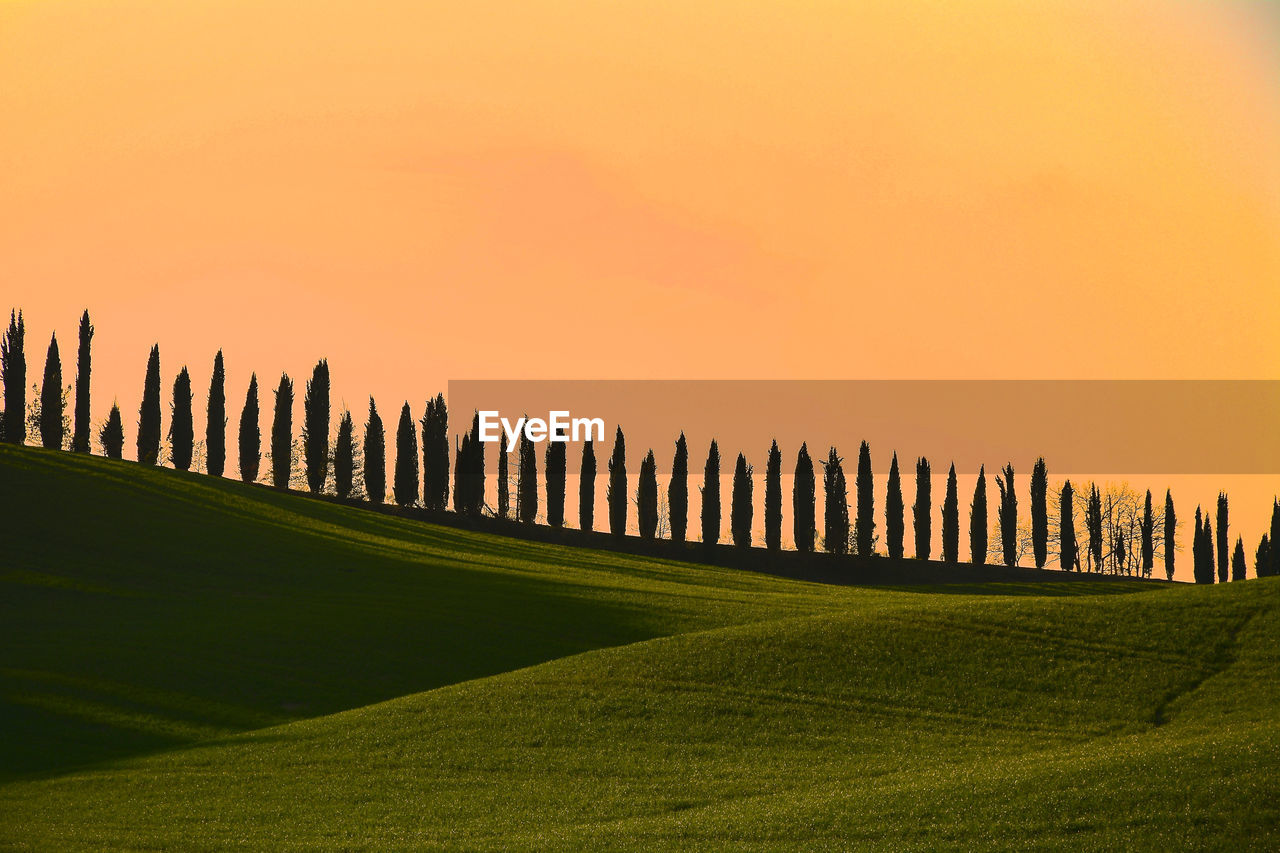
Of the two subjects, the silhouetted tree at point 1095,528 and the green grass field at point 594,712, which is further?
the silhouetted tree at point 1095,528

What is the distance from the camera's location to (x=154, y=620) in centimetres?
6219

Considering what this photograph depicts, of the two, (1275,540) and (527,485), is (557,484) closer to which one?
(527,485)

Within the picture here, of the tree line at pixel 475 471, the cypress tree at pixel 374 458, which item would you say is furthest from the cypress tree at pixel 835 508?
the cypress tree at pixel 374 458

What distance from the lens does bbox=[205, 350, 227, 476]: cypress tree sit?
5032 inches

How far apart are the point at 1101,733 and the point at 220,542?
2345 inches

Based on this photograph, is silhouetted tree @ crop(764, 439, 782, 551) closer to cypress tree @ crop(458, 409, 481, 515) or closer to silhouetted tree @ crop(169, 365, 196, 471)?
cypress tree @ crop(458, 409, 481, 515)

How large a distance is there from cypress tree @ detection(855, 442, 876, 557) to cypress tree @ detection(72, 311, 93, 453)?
263 ft

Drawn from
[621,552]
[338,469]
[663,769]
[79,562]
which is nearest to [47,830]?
[663,769]

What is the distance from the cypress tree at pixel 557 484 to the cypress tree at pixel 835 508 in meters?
19.0

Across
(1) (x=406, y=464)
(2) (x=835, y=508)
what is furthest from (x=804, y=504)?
(1) (x=406, y=464)

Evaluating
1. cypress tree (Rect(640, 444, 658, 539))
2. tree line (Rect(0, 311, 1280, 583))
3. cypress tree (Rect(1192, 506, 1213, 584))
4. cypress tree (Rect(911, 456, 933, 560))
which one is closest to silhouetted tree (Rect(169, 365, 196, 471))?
tree line (Rect(0, 311, 1280, 583))

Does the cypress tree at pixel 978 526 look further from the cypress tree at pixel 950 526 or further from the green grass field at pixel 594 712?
the green grass field at pixel 594 712

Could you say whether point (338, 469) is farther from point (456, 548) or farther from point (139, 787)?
point (139, 787)

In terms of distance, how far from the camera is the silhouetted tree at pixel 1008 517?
145 m
